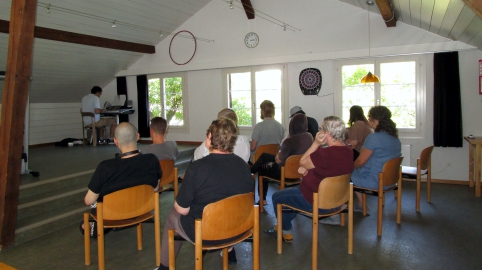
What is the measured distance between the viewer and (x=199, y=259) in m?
2.06

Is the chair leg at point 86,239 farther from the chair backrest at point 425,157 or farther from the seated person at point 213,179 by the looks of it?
the chair backrest at point 425,157

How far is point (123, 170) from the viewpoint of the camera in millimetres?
2602

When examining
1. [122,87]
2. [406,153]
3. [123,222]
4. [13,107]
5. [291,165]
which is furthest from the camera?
[122,87]

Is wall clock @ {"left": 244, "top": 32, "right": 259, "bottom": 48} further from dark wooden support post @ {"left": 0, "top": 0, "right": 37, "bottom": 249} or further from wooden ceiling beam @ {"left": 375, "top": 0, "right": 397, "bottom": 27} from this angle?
dark wooden support post @ {"left": 0, "top": 0, "right": 37, "bottom": 249}

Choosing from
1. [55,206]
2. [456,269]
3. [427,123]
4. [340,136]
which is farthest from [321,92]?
[55,206]

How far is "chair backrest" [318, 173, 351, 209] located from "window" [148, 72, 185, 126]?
233 inches

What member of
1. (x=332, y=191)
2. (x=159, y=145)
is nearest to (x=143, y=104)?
(x=159, y=145)

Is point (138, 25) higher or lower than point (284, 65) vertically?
higher

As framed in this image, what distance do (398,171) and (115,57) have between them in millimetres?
6665

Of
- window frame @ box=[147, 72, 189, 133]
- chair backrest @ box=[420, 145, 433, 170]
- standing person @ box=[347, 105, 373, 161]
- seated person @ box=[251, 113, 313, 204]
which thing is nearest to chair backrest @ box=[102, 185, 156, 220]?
seated person @ box=[251, 113, 313, 204]

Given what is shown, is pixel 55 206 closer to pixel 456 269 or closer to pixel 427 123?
pixel 456 269

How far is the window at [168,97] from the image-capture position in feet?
27.1

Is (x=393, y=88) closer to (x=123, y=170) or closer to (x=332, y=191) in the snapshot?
(x=332, y=191)

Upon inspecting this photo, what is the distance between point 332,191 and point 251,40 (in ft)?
16.7
